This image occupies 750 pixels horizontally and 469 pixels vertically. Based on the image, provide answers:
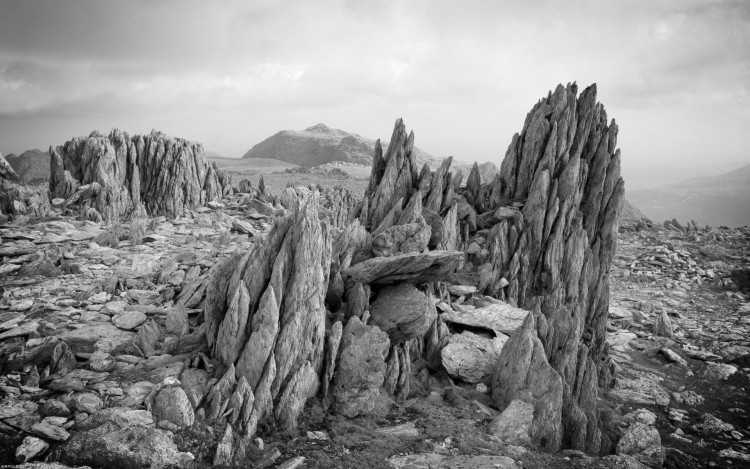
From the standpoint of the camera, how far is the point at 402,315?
46.8 ft

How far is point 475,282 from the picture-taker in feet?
65.2

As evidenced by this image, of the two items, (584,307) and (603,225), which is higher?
(603,225)

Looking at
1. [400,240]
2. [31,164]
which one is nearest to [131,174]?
[400,240]

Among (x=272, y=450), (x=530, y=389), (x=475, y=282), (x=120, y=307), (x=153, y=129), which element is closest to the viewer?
(x=272, y=450)

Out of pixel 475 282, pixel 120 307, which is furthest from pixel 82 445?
pixel 475 282

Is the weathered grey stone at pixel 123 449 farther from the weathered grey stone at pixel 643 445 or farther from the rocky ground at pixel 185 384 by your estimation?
the weathered grey stone at pixel 643 445

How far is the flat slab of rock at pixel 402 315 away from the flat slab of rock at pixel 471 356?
4.47 ft

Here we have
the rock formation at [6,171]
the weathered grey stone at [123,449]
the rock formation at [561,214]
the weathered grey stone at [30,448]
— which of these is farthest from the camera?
the rock formation at [6,171]

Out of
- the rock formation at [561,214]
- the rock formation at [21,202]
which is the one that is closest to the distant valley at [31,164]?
the rock formation at [21,202]

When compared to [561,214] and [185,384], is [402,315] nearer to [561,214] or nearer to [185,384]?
[185,384]

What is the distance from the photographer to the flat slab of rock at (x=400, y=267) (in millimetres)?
14766

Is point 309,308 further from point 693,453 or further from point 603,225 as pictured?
point 603,225

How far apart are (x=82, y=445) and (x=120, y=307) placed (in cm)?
689

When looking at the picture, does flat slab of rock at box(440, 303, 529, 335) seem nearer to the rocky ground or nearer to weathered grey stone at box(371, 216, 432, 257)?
the rocky ground
